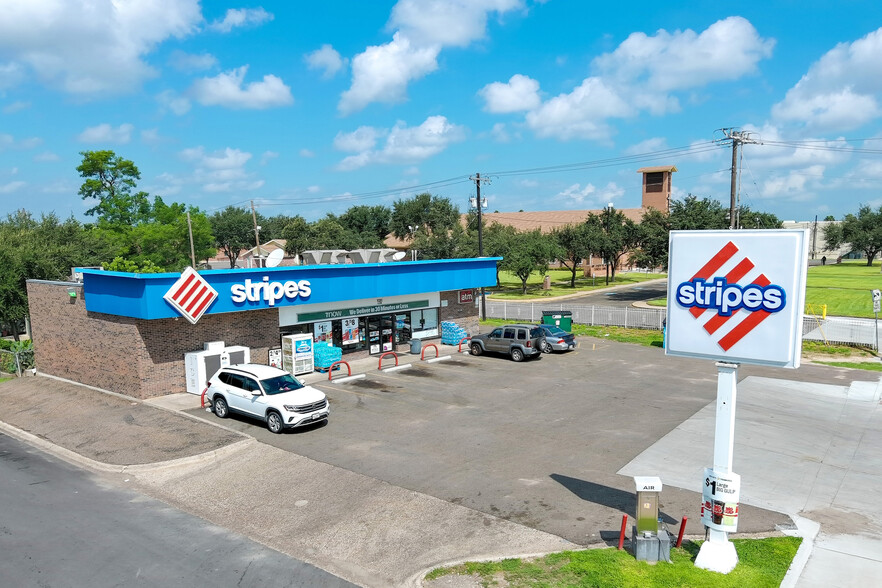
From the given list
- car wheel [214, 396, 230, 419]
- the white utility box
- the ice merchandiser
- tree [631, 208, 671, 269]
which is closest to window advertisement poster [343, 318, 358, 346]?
the ice merchandiser

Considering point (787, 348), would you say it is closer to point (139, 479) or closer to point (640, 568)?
point (640, 568)

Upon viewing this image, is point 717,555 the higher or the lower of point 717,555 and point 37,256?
the lower

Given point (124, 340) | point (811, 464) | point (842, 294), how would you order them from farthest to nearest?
point (842, 294) → point (124, 340) → point (811, 464)

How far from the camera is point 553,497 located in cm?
1239

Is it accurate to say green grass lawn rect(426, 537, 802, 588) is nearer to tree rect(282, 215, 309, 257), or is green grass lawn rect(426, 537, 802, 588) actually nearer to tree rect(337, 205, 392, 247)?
tree rect(282, 215, 309, 257)

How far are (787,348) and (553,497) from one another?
5520 mm

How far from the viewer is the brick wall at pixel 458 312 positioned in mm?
32094

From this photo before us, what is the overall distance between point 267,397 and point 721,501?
12.1m

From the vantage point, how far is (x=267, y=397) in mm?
17125

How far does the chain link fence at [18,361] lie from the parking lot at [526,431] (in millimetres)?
12752

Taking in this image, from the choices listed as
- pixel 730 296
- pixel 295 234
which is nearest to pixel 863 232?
A: pixel 295 234

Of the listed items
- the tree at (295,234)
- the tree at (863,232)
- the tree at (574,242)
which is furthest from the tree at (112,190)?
the tree at (863,232)

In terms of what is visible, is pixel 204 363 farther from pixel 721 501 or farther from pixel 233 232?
pixel 233 232

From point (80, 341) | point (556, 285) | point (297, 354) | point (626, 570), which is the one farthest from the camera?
point (556, 285)
